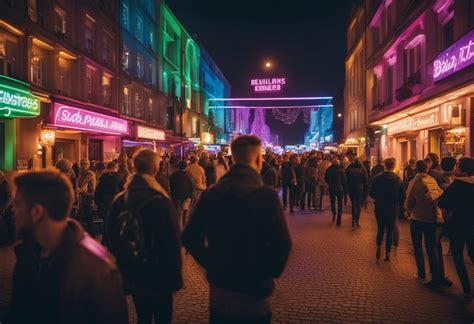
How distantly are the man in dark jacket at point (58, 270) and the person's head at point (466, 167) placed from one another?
518 centimetres

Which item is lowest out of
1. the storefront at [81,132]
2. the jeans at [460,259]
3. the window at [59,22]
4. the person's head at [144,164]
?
the jeans at [460,259]

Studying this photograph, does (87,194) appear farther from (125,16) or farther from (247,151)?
(125,16)

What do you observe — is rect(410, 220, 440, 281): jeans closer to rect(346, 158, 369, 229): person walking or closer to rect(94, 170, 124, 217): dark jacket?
rect(346, 158, 369, 229): person walking

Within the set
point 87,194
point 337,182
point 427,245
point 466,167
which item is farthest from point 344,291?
point 87,194

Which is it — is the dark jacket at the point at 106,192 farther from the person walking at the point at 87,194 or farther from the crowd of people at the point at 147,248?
the crowd of people at the point at 147,248

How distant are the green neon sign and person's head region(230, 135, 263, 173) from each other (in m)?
11.9

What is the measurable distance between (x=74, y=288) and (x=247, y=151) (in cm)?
137

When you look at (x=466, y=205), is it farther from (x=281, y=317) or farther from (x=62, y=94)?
(x=62, y=94)

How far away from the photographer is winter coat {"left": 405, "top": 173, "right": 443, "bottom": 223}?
5996mm

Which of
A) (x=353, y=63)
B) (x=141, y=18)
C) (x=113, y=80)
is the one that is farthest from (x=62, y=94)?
(x=353, y=63)

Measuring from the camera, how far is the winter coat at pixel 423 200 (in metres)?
6.00

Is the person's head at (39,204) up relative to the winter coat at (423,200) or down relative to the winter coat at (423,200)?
up

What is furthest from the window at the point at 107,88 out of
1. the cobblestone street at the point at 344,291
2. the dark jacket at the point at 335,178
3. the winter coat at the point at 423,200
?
the winter coat at the point at 423,200

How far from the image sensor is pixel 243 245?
2.46m
